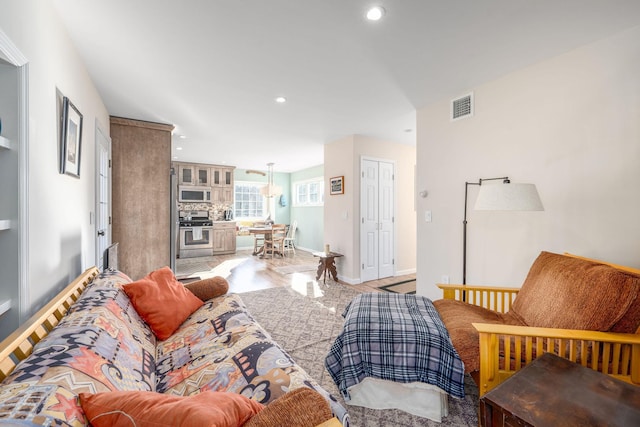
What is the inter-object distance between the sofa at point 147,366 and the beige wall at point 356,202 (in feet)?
9.18

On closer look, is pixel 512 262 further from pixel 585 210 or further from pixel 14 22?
pixel 14 22

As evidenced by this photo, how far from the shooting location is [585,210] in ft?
7.02

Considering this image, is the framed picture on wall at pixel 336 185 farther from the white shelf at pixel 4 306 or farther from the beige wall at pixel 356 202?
the white shelf at pixel 4 306

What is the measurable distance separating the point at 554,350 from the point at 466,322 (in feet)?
1.41

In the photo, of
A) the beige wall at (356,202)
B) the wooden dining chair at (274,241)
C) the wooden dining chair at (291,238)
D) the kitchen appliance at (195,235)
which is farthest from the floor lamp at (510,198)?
the kitchen appliance at (195,235)

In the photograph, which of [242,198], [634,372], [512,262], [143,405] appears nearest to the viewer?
[143,405]

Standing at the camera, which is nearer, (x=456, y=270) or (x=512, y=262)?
(x=512, y=262)

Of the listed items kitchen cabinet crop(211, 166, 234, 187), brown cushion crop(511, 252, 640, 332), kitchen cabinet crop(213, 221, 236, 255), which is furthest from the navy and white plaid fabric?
kitchen cabinet crop(211, 166, 234, 187)

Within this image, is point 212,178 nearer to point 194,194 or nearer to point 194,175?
point 194,175

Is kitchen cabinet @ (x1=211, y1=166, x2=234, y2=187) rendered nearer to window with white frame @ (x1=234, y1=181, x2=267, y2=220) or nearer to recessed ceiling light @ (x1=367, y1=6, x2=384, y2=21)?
window with white frame @ (x1=234, y1=181, x2=267, y2=220)

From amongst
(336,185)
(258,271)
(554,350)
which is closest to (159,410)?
(554,350)

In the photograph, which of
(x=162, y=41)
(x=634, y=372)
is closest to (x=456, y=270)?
(x=634, y=372)

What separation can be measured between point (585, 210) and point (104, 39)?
149 inches

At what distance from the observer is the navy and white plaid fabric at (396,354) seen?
1.59m
